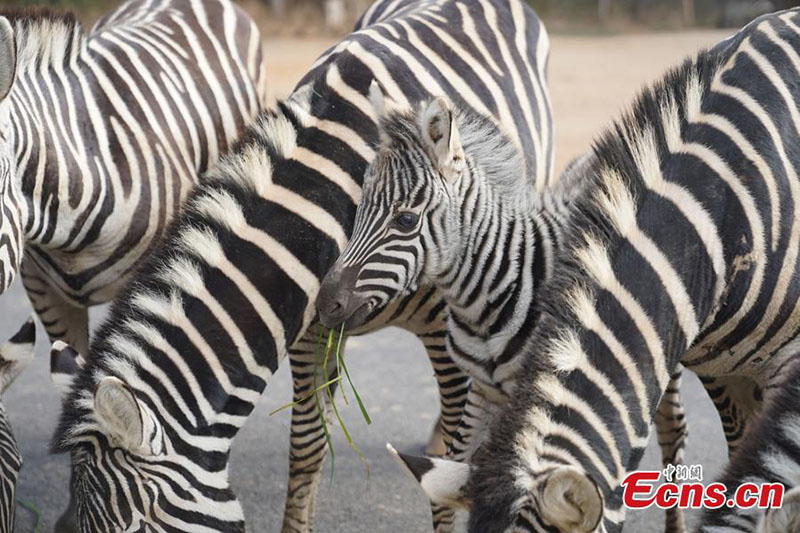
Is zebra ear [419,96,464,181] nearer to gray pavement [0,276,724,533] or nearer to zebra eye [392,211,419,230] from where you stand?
zebra eye [392,211,419,230]

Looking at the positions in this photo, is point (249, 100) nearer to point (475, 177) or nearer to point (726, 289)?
point (475, 177)

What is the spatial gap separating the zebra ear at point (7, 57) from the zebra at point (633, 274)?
161 cm

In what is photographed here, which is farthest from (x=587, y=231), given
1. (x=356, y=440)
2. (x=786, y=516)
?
(x=356, y=440)

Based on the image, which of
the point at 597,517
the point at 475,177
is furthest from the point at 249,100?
the point at 597,517

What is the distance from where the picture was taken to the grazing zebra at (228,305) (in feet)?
11.3

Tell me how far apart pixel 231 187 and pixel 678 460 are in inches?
108

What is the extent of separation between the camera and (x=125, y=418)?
335 centimetres

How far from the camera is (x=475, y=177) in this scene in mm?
4133

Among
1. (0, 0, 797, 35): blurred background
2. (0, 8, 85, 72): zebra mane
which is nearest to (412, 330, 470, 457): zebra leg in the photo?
(0, 8, 85, 72): zebra mane

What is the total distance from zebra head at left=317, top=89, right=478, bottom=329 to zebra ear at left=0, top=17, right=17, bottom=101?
1594 millimetres

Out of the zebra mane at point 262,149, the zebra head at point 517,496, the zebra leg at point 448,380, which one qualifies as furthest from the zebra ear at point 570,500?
the zebra leg at point 448,380

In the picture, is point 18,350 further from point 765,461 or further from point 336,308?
point 765,461

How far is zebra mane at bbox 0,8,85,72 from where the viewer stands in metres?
4.96

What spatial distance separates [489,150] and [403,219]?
551 mm
